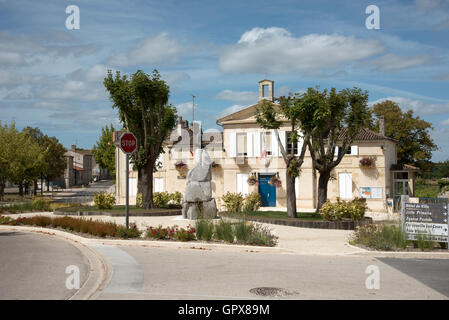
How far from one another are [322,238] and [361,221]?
4016mm

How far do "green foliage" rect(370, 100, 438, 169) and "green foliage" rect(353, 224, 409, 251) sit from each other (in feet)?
121

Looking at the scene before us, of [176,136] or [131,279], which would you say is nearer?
[131,279]

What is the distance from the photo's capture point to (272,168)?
31.6 m

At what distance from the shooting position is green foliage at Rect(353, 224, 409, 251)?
1191 centimetres

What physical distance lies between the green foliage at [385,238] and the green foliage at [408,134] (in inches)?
1454

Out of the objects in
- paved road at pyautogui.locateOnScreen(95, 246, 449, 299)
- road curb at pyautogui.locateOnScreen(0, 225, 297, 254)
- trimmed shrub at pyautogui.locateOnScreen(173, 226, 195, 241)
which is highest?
trimmed shrub at pyautogui.locateOnScreen(173, 226, 195, 241)

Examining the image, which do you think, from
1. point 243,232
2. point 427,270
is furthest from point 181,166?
point 427,270

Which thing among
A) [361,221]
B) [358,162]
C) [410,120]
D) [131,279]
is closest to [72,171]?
[410,120]

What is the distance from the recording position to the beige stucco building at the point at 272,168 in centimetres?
2980

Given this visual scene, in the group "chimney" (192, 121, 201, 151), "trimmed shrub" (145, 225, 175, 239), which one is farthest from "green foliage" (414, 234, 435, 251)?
"chimney" (192, 121, 201, 151)

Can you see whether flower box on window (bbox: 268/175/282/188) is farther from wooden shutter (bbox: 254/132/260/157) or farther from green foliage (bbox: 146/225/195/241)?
green foliage (bbox: 146/225/195/241)

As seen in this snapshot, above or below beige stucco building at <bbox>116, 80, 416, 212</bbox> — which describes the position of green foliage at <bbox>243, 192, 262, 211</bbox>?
below
